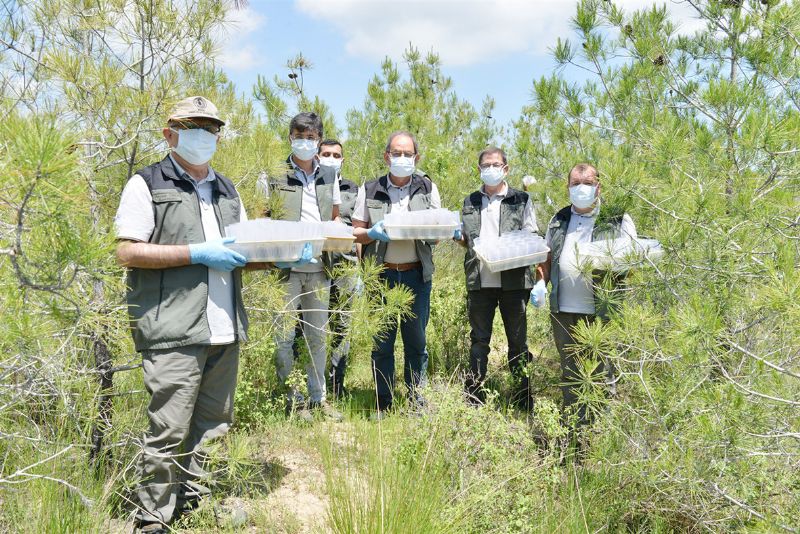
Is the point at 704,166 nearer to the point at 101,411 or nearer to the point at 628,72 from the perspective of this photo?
the point at 628,72

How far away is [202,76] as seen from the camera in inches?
118

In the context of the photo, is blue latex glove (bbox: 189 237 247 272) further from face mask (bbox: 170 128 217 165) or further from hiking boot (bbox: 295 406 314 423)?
hiking boot (bbox: 295 406 314 423)

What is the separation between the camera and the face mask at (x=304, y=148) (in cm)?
358

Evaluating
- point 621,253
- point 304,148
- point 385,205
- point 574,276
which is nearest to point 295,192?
point 304,148

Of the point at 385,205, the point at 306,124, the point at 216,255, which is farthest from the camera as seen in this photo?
the point at 385,205

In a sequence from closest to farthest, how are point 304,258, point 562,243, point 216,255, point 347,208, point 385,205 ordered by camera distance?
point 216,255, point 304,258, point 562,243, point 385,205, point 347,208

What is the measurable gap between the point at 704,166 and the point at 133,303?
8.17ft

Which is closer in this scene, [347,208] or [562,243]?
[562,243]

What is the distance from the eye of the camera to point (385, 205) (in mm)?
3654

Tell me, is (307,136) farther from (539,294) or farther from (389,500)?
(389,500)

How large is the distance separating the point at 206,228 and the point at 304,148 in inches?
52.0

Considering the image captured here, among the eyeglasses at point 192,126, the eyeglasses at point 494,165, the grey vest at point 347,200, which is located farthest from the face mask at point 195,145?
the eyeglasses at point 494,165

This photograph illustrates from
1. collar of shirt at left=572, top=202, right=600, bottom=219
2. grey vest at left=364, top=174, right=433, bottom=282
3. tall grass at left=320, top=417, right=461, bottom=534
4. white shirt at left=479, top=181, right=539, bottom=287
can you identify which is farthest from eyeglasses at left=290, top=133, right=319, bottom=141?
tall grass at left=320, top=417, right=461, bottom=534

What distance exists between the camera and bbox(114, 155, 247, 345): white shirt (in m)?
2.21
